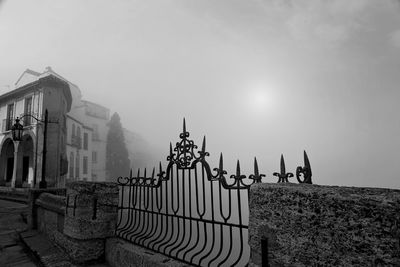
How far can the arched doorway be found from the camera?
22859 millimetres

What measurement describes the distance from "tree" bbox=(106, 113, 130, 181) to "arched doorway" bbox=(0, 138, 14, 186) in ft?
62.4

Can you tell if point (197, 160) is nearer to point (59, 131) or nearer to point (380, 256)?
point (380, 256)

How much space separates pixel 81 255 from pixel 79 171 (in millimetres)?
33135

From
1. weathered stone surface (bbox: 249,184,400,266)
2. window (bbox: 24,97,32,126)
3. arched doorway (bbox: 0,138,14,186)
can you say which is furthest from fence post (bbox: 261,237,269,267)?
arched doorway (bbox: 0,138,14,186)

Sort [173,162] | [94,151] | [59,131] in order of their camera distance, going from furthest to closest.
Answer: [94,151], [59,131], [173,162]

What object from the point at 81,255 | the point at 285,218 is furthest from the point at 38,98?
the point at 285,218

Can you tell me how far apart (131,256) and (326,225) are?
105 inches

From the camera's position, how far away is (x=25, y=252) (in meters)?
4.96

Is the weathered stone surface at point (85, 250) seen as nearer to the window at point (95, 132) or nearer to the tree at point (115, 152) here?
the tree at point (115, 152)

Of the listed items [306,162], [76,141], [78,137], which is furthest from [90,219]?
[78,137]

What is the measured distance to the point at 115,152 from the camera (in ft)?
141

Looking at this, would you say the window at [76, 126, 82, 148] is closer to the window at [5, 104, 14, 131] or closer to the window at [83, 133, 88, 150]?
the window at [83, 133, 88, 150]

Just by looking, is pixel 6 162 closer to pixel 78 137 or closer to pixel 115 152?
pixel 78 137

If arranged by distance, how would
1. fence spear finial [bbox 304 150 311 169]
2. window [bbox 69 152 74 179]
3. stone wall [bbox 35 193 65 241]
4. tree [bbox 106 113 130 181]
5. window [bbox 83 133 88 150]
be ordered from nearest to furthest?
fence spear finial [bbox 304 150 311 169] → stone wall [bbox 35 193 65 241] → window [bbox 69 152 74 179] → window [bbox 83 133 88 150] → tree [bbox 106 113 130 181]
